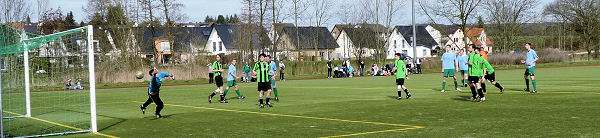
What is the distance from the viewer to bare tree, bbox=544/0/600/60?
6102 cm

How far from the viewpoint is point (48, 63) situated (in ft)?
87.8

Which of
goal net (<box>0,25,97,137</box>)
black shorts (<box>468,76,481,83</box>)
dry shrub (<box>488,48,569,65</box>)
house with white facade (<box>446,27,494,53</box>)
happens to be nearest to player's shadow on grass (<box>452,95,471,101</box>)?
black shorts (<box>468,76,481,83</box>)

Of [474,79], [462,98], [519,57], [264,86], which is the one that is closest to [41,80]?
[264,86]

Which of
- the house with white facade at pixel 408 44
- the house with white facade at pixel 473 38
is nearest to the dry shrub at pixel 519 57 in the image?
the house with white facade at pixel 473 38

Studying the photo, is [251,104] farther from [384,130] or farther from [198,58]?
[198,58]

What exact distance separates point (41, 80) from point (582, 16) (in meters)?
57.2

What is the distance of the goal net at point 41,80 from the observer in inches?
500

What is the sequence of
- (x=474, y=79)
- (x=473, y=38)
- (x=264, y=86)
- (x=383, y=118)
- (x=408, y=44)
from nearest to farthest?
(x=383, y=118)
(x=474, y=79)
(x=264, y=86)
(x=473, y=38)
(x=408, y=44)

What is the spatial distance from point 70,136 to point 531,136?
8.80 metres

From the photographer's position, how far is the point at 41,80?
2678 cm

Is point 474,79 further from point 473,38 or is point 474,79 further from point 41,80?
point 473,38

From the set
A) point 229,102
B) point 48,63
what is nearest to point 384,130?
point 229,102

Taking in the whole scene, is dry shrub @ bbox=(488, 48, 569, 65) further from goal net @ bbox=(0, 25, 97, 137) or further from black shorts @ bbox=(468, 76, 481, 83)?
black shorts @ bbox=(468, 76, 481, 83)

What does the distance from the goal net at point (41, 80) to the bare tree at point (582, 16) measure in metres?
53.8
